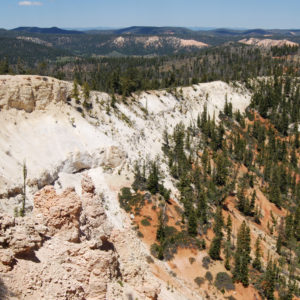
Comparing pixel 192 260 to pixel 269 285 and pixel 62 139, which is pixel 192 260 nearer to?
pixel 269 285

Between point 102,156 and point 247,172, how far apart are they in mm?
32066

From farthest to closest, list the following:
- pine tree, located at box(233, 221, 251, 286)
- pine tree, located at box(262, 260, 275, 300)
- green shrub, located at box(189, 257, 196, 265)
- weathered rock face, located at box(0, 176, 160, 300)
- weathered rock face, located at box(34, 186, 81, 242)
→ green shrub, located at box(189, 257, 196, 265), pine tree, located at box(233, 221, 251, 286), pine tree, located at box(262, 260, 275, 300), weathered rock face, located at box(34, 186, 81, 242), weathered rock face, located at box(0, 176, 160, 300)

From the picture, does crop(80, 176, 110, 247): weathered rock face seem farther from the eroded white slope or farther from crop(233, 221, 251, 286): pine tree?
crop(233, 221, 251, 286): pine tree

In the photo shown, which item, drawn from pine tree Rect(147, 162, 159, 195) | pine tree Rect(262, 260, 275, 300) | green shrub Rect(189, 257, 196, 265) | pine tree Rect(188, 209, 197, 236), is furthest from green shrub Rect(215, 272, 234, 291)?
pine tree Rect(147, 162, 159, 195)

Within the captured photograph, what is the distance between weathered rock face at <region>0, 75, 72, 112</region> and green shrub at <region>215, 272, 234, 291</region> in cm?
2828

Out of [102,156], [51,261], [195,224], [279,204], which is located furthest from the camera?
[279,204]

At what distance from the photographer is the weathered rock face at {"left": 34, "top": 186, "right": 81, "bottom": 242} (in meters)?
17.3

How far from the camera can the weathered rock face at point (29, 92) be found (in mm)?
36656

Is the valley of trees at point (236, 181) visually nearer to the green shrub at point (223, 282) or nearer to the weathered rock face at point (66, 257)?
the green shrub at point (223, 282)

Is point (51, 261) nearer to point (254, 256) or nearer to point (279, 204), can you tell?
point (254, 256)

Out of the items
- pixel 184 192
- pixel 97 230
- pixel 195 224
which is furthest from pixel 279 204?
pixel 97 230

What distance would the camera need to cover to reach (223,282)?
111 ft

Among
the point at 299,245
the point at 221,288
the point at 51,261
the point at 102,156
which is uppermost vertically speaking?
the point at 51,261

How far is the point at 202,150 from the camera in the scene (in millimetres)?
65750
